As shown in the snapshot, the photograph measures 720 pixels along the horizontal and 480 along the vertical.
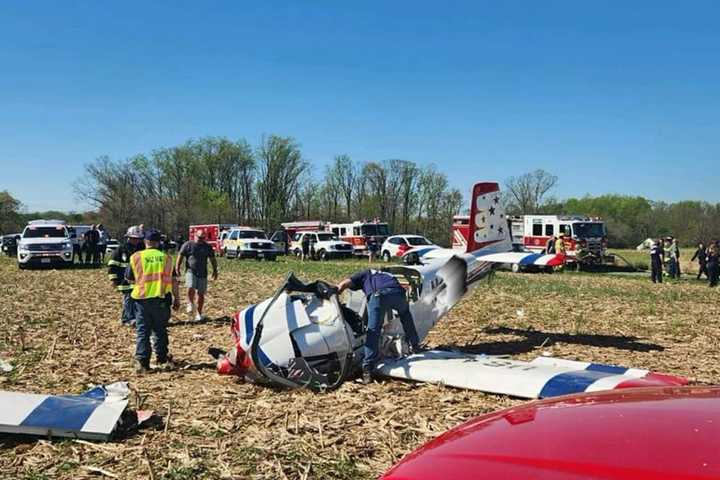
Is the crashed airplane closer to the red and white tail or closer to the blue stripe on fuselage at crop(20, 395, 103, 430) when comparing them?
the blue stripe on fuselage at crop(20, 395, 103, 430)

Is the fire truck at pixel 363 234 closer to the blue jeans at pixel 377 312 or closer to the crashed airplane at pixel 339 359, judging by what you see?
the crashed airplane at pixel 339 359

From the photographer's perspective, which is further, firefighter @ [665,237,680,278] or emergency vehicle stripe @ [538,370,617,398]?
firefighter @ [665,237,680,278]

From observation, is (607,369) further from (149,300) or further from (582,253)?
(582,253)

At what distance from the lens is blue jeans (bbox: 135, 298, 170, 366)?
8.02 meters

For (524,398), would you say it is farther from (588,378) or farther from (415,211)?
(415,211)

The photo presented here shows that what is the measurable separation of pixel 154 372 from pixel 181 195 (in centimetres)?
6778

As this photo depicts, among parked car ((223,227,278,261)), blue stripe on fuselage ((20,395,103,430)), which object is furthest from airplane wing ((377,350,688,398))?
parked car ((223,227,278,261))

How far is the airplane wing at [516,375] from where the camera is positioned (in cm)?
590

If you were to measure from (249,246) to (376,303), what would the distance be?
32696mm

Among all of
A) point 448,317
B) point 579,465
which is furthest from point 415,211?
point 579,465

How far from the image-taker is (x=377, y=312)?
7.48 meters

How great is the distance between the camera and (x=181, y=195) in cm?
7281

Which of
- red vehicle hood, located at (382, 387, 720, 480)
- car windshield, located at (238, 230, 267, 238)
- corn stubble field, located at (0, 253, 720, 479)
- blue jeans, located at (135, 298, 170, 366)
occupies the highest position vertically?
car windshield, located at (238, 230, 267, 238)

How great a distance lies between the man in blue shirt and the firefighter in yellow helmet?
2.50m
